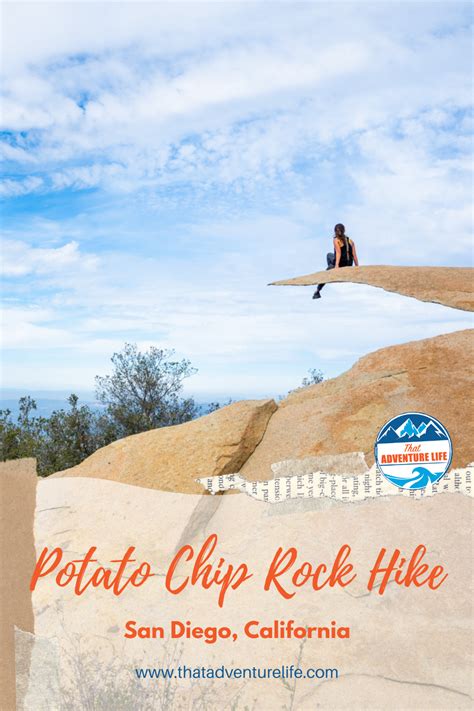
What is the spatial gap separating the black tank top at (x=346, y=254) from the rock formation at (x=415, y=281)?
183cm

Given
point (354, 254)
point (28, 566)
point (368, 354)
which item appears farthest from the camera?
point (354, 254)

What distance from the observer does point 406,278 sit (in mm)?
7906

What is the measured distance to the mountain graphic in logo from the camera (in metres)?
7.05

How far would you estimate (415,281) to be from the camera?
7934 mm

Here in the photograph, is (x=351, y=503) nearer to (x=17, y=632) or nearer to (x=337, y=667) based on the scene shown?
(x=337, y=667)

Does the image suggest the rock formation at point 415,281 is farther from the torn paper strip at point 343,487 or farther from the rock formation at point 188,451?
the torn paper strip at point 343,487

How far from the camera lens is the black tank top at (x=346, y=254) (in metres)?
10.1

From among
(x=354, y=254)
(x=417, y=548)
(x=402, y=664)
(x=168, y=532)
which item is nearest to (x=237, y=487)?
(x=168, y=532)

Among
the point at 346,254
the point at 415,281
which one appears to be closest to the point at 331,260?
the point at 346,254

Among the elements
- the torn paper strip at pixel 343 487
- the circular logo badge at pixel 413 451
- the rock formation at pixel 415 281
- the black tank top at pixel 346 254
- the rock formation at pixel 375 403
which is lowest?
the torn paper strip at pixel 343 487

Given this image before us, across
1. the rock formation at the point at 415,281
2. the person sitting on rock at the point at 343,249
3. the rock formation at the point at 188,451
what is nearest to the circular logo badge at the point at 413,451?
the rock formation at the point at 415,281

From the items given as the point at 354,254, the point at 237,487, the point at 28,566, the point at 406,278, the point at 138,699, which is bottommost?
the point at 138,699

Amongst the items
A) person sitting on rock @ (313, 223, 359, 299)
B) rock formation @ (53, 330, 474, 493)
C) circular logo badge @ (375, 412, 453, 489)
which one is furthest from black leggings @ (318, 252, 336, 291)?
circular logo badge @ (375, 412, 453, 489)

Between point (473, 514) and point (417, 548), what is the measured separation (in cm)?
65
